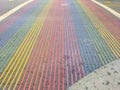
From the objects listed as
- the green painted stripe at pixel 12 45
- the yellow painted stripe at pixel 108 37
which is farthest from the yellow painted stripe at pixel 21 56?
the yellow painted stripe at pixel 108 37

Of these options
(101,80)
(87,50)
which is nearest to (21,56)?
(87,50)

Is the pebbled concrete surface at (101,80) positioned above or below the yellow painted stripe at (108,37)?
above

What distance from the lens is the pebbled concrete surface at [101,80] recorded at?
385 centimetres

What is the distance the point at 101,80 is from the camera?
4047mm

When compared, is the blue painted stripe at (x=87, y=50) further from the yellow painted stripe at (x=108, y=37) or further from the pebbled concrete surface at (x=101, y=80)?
the yellow painted stripe at (x=108, y=37)

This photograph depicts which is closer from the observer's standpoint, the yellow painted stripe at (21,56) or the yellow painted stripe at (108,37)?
the yellow painted stripe at (21,56)

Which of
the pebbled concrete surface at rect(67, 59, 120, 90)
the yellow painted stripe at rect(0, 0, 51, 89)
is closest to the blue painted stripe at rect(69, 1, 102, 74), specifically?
the pebbled concrete surface at rect(67, 59, 120, 90)

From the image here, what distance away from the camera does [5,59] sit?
535 cm

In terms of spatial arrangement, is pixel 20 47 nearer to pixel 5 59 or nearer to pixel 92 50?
pixel 5 59

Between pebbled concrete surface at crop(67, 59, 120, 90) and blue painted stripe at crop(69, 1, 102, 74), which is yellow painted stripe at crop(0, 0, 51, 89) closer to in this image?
pebbled concrete surface at crop(67, 59, 120, 90)

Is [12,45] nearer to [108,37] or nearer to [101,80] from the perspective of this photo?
[108,37]

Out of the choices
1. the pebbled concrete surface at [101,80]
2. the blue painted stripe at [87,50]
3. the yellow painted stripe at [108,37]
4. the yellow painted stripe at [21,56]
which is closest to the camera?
the pebbled concrete surface at [101,80]

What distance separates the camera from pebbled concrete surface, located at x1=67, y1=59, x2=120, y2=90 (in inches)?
152

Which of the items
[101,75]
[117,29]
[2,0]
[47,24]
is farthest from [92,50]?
[2,0]
